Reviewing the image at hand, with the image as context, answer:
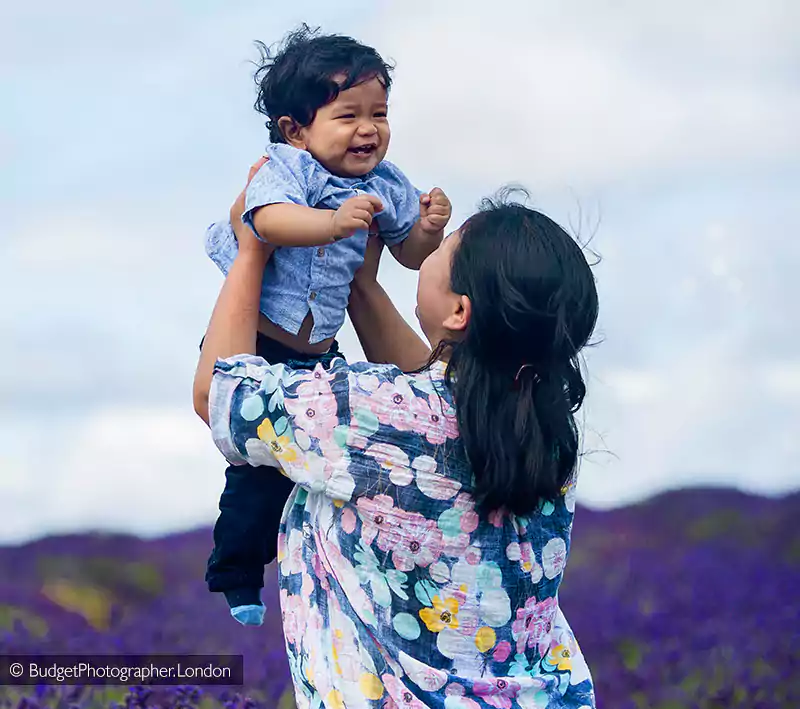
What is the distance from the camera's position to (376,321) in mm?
2785

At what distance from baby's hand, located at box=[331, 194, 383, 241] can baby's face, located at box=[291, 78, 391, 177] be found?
30 cm

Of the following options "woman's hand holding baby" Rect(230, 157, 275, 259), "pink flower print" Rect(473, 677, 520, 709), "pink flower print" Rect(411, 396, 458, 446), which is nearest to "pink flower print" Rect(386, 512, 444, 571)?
"pink flower print" Rect(411, 396, 458, 446)

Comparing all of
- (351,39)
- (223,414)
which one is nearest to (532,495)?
(223,414)

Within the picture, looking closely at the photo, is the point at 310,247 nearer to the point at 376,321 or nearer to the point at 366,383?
the point at 376,321

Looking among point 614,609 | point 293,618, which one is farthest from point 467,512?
point 614,609

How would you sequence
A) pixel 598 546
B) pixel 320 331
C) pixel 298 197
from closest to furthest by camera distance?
pixel 298 197 < pixel 320 331 < pixel 598 546

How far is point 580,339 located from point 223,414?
622 millimetres

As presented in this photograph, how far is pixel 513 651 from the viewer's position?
218 centimetres

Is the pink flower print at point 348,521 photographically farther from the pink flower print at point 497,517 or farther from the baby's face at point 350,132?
the baby's face at point 350,132

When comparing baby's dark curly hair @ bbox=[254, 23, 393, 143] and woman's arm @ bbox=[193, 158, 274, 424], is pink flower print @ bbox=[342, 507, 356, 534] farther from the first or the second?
baby's dark curly hair @ bbox=[254, 23, 393, 143]

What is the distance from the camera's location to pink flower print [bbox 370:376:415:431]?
6.75 ft

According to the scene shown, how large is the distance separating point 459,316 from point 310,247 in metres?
0.57

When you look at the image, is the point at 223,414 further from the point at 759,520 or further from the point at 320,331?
the point at 759,520

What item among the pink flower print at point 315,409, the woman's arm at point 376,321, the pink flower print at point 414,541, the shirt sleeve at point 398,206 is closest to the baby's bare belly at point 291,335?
the woman's arm at point 376,321
